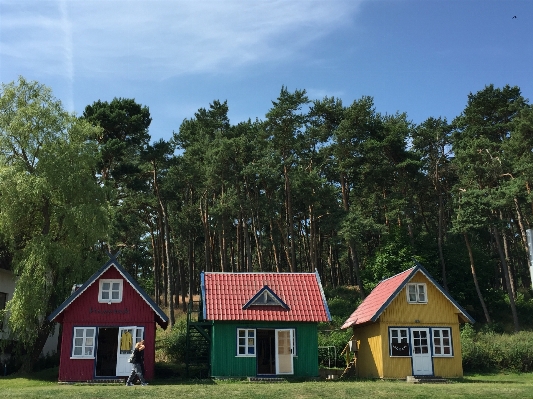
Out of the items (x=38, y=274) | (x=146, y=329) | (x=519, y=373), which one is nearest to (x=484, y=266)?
(x=519, y=373)

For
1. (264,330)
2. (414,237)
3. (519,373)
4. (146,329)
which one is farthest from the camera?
(414,237)

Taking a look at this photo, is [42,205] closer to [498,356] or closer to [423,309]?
[423,309]

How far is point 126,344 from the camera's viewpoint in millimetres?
22688

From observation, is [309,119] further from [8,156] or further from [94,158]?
[8,156]

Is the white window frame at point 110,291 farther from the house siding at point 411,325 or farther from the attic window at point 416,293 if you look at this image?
the attic window at point 416,293

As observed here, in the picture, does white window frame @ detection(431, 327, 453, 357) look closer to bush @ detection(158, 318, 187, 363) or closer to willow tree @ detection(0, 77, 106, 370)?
bush @ detection(158, 318, 187, 363)

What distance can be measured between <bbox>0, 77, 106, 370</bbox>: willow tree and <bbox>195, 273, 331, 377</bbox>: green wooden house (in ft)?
22.2

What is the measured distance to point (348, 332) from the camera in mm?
30359

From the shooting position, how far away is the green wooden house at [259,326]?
2327 cm

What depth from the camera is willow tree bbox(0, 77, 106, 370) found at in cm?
2430

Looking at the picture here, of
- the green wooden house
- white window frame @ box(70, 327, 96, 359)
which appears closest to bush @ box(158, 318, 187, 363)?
the green wooden house

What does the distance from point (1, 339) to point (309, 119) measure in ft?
92.2

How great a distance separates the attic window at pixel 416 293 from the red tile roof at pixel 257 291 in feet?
13.0

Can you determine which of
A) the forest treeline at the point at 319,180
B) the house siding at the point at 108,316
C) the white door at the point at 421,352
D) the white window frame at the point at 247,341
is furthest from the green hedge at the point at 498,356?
the house siding at the point at 108,316
